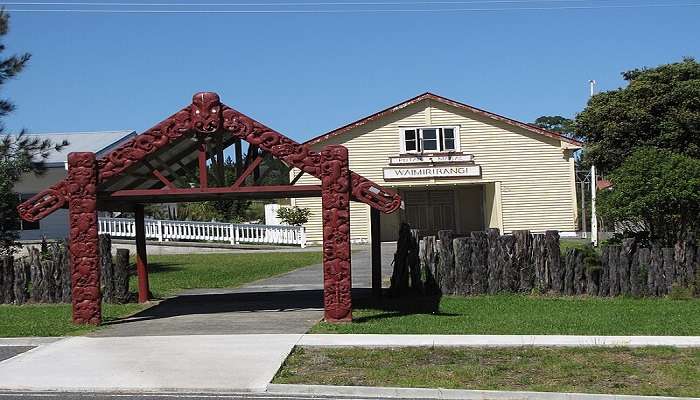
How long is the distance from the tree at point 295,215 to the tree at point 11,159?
1761 centimetres

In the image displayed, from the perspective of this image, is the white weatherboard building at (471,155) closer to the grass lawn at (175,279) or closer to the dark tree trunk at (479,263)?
the grass lawn at (175,279)

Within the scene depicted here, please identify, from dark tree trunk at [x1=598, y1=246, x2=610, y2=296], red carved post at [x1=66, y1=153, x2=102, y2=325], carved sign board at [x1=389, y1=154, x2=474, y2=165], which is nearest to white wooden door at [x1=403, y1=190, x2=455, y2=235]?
carved sign board at [x1=389, y1=154, x2=474, y2=165]

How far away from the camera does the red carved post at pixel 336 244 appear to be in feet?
46.8

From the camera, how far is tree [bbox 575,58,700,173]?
26781 millimetres

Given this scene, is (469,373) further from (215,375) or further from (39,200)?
(39,200)

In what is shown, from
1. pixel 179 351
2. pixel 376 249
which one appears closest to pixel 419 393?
pixel 179 351

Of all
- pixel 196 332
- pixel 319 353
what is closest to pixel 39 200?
pixel 196 332

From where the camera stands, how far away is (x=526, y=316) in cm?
1483

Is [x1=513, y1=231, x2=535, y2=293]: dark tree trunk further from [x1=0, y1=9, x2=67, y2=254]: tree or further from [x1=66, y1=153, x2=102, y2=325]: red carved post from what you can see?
[x1=0, y1=9, x2=67, y2=254]: tree

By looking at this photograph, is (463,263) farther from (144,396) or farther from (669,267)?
(144,396)

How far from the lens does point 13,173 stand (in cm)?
2311

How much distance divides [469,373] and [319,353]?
Answer: 2299 millimetres

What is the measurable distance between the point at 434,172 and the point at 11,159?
2066cm

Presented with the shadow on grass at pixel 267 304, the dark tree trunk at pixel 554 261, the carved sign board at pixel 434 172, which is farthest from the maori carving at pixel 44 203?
the carved sign board at pixel 434 172
